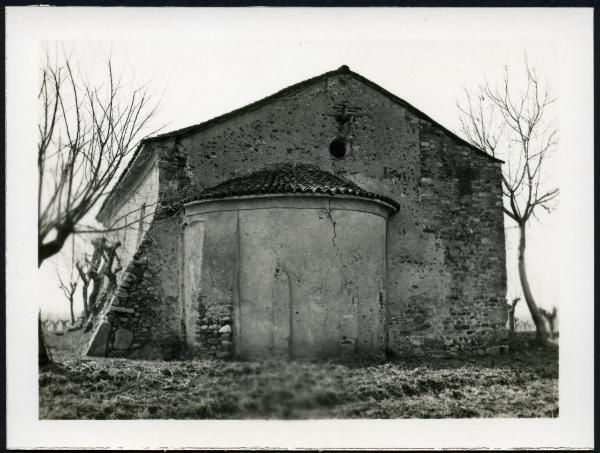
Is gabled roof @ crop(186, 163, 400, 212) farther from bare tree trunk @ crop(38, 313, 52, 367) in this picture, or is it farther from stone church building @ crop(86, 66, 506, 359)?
bare tree trunk @ crop(38, 313, 52, 367)

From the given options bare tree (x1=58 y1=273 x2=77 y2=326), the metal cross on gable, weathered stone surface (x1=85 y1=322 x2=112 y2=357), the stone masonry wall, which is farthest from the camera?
the metal cross on gable

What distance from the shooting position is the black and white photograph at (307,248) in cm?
988

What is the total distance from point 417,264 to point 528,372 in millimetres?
2796

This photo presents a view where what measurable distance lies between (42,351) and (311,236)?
4.57m

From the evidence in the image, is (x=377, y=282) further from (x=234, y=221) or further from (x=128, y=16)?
(x=128, y=16)

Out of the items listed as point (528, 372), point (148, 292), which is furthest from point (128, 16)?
point (528, 372)

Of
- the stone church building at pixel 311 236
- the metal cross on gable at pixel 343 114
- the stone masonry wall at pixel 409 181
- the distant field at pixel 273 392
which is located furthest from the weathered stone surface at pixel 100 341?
the metal cross on gable at pixel 343 114

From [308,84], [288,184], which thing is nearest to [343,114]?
[308,84]

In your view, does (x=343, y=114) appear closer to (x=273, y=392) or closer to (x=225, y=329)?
(x=225, y=329)

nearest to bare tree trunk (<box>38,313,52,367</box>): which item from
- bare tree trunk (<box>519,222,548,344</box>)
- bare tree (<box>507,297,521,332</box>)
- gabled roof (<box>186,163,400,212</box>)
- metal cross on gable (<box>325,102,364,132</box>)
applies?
gabled roof (<box>186,163,400,212</box>)

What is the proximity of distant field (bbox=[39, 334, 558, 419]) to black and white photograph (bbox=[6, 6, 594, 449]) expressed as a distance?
3 centimetres

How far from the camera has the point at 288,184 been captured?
11.3 metres

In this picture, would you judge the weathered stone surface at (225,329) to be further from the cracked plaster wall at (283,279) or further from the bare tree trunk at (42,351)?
the bare tree trunk at (42,351)

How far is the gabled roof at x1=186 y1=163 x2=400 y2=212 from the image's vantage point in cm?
1127
